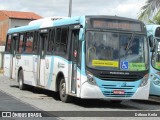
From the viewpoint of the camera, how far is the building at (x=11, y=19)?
2918 inches

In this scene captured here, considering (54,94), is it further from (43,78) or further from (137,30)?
(137,30)

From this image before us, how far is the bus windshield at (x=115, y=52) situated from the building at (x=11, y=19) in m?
59.0

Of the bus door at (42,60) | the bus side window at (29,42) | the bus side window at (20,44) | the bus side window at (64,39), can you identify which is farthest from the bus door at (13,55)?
the bus side window at (64,39)

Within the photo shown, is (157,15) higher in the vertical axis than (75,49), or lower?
higher

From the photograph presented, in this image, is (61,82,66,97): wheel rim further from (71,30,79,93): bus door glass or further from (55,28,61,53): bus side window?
Answer: (55,28,61,53): bus side window

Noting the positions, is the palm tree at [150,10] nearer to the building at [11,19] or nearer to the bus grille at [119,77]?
the bus grille at [119,77]

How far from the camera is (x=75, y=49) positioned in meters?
14.9

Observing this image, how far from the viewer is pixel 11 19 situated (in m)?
74.2

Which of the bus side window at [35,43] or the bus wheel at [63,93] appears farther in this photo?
the bus side window at [35,43]

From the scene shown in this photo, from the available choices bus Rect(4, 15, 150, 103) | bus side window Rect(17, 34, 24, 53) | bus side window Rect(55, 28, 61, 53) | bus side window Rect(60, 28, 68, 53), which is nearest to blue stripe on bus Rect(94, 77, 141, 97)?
bus Rect(4, 15, 150, 103)

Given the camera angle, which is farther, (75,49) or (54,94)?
(54,94)

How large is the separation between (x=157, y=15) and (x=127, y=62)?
808 centimetres

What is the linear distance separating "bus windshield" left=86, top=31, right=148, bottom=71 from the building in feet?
194

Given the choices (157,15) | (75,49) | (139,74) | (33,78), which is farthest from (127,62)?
(157,15)
